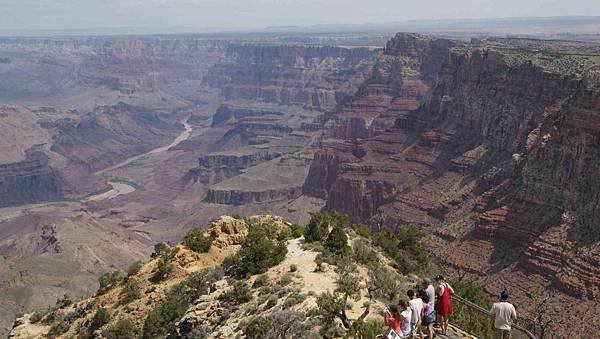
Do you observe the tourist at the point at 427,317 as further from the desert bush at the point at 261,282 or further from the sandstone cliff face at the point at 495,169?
the sandstone cliff face at the point at 495,169

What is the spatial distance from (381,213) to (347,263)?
217 feet

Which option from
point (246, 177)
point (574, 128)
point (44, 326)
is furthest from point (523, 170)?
point (246, 177)

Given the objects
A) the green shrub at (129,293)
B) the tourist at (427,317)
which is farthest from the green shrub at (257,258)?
the tourist at (427,317)

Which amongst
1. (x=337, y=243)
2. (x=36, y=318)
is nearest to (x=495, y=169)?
(x=337, y=243)

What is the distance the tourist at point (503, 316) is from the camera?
2075 centimetres

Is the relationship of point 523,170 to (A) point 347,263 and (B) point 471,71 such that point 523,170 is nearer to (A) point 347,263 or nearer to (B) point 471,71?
(B) point 471,71

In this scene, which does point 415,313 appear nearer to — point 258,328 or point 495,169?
point 258,328

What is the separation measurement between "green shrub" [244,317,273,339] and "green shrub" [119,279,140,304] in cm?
1519

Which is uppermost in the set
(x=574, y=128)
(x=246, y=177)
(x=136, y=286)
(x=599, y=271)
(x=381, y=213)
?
(x=574, y=128)

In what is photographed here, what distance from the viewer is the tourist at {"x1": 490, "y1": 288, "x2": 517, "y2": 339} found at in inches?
817

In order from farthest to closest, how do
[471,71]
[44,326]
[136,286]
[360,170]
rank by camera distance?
1. [360,170]
2. [471,71]
3. [44,326]
4. [136,286]

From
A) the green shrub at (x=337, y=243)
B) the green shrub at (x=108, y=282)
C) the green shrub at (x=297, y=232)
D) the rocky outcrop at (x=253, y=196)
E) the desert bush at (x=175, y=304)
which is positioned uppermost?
the green shrub at (x=337, y=243)

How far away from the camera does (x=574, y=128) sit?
65250mm

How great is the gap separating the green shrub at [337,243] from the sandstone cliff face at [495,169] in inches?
1146
